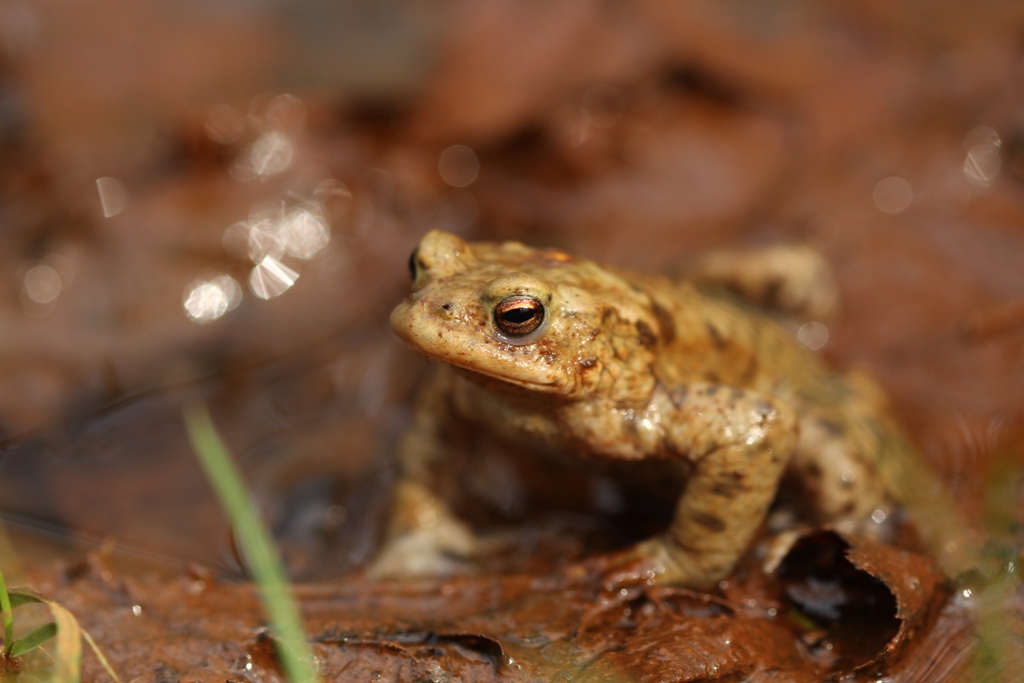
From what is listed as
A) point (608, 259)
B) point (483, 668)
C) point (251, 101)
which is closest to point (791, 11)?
point (608, 259)

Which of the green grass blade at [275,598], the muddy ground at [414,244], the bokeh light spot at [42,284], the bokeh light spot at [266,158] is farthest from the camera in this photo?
the bokeh light spot at [266,158]

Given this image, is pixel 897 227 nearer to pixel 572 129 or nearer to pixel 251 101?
pixel 572 129

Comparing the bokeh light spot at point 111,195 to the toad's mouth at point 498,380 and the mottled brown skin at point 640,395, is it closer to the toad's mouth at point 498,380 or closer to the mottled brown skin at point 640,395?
the mottled brown skin at point 640,395

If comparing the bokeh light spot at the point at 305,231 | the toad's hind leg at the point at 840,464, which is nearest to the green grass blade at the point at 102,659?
the toad's hind leg at the point at 840,464

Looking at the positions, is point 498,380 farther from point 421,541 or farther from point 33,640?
point 33,640

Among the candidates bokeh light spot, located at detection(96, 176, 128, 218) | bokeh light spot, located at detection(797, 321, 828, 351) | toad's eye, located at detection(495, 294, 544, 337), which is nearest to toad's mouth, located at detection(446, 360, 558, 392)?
toad's eye, located at detection(495, 294, 544, 337)

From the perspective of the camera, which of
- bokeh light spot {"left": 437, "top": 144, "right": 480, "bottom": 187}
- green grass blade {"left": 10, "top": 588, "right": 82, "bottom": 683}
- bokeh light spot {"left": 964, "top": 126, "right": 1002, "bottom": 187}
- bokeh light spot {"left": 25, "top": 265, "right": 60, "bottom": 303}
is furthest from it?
bokeh light spot {"left": 437, "top": 144, "right": 480, "bottom": 187}

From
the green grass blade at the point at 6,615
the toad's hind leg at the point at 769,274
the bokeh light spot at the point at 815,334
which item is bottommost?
the green grass blade at the point at 6,615

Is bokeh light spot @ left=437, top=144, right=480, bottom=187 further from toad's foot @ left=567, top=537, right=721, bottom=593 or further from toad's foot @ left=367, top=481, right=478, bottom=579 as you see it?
toad's foot @ left=567, top=537, right=721, bottom=593
